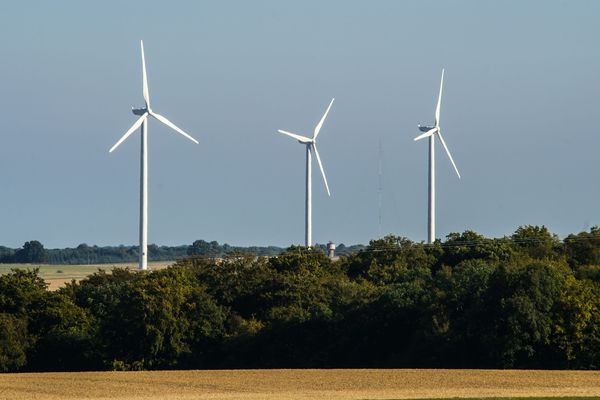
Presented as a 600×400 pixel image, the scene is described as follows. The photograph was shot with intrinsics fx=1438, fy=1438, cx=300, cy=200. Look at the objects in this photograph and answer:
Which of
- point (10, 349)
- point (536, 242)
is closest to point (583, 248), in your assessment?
point (536, 242)

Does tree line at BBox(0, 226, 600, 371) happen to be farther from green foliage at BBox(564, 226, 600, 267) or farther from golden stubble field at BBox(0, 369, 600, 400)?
golden stubble field at BBox(0, 369, 600, 400)

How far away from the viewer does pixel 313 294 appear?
426ft

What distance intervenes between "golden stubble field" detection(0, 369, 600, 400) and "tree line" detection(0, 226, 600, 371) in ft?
25.3

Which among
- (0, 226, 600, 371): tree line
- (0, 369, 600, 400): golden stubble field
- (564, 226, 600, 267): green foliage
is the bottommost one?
(0, 369, 600, 400): golden stubble field

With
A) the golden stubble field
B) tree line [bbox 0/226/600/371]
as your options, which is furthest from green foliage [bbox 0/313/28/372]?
the golden stubble field

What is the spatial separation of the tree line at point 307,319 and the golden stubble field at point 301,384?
7.72 meters

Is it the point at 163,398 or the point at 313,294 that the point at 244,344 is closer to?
the point at 313,294

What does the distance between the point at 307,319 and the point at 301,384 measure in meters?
30.2

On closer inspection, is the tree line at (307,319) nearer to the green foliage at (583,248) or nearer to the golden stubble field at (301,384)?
the green foliage at (583,248)

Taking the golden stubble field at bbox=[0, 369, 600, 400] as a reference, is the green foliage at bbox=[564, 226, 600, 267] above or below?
above

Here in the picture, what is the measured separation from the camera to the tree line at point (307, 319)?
102m

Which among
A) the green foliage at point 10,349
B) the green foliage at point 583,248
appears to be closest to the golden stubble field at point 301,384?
the green foliage at point 10,349

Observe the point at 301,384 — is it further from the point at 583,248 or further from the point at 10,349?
the point at 583,248

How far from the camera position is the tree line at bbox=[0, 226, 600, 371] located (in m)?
102
